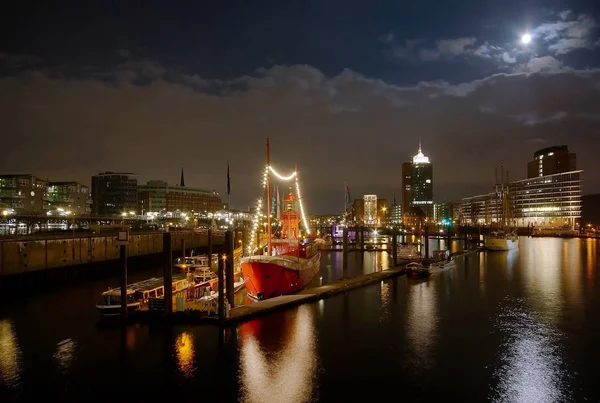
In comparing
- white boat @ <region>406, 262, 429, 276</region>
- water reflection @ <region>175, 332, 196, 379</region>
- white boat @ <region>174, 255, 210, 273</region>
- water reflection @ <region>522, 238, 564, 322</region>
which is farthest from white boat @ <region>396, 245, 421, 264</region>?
water reflection @ <region>175, 332, 196, 379</region>

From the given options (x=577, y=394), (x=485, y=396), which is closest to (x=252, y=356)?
(x=485, y=396)

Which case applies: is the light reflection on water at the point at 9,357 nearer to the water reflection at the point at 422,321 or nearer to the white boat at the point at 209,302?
the white boat at the point at 209,302

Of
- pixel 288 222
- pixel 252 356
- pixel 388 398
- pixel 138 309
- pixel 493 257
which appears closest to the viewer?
pixel 388 398

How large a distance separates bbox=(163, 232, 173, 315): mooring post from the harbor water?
1742 millimetres

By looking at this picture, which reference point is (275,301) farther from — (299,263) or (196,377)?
(196,377)

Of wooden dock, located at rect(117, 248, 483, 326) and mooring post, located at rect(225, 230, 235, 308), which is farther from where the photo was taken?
wooden dock, located at rect(117, 248, 483, 326)

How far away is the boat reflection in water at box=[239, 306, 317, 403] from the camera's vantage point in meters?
19.4

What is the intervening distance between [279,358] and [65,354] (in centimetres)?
1195

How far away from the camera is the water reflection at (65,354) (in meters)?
22.4

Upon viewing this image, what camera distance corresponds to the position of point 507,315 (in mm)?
34312

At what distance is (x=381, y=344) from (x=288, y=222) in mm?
21982

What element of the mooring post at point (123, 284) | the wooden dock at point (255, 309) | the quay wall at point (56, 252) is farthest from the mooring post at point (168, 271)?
the quay wall at point (56, 252)

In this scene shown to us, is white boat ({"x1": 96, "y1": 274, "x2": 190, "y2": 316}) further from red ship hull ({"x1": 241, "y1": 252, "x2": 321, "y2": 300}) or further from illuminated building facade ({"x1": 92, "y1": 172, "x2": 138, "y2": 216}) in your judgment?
illuminated building facade ({"x1": 92, "y1": 172, "x2": 138, "y2": 216})

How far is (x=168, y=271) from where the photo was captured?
27328 millimetres
